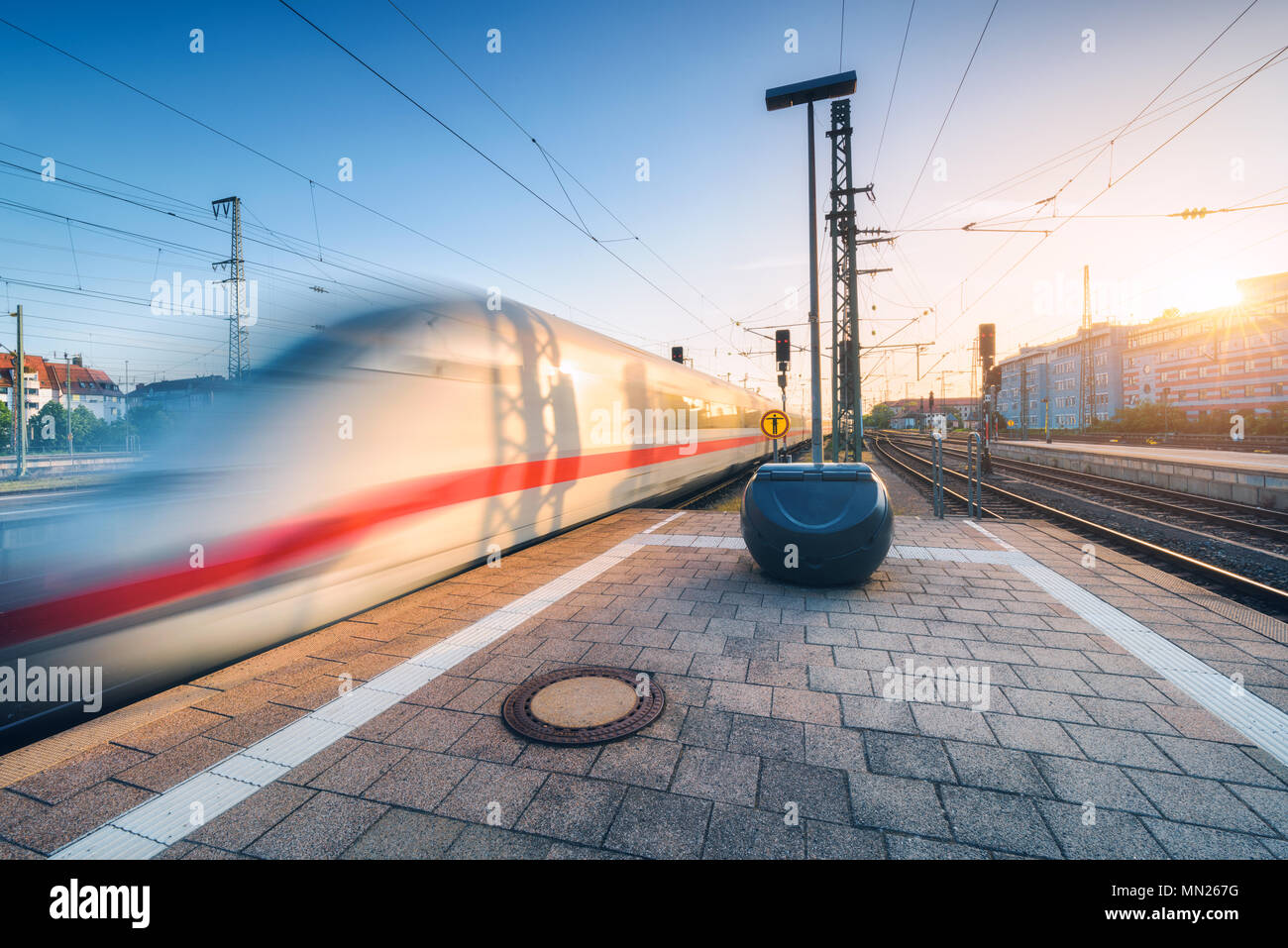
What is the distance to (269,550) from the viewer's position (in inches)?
138

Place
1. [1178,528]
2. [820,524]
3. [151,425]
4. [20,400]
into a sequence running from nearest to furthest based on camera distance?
[151,425], [820,524], [1178,528], [20,400]

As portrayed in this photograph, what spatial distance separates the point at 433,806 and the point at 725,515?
7.97 metres

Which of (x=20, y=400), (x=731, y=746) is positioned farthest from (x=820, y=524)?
(x=20, y=400)

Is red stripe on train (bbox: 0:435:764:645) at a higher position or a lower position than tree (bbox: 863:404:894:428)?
lower

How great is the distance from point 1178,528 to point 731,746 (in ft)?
35.5

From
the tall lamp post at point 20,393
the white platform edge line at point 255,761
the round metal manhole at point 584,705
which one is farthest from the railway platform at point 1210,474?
the tall lamp post at point 20,393

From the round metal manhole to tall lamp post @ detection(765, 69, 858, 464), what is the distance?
7191 millimetres

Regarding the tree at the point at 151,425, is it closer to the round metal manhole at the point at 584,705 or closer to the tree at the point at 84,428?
the round metal manhole at the point at 584,705

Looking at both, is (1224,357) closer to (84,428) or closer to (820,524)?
(820,524)

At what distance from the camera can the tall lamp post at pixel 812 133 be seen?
9.93m

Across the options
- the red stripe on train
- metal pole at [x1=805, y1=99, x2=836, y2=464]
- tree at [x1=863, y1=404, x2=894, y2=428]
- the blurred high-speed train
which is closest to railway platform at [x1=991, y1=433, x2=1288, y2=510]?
metal pole at [x1=805, y1=99, x2=836, y2=464]

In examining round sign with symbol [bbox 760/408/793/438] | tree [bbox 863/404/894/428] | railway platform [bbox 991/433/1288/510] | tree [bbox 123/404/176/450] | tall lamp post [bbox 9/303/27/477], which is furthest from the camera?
tree [bbox 863/404/894/428]

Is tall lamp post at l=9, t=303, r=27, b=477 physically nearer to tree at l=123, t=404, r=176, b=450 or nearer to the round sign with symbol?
tree at l=123, t=404, r=176, b=450

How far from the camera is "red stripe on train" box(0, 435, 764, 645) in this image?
8.77ft
